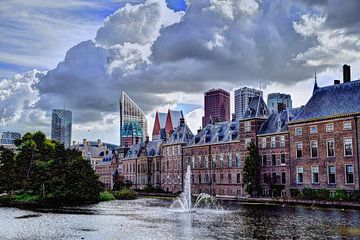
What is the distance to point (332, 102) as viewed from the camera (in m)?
67.7

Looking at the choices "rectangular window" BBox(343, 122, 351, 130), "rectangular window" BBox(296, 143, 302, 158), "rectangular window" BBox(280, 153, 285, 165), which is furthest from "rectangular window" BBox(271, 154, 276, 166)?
"rectangular window" BBox(343, 122, 351, 130)

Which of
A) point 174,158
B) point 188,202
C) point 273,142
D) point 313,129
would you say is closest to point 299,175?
point 313,129

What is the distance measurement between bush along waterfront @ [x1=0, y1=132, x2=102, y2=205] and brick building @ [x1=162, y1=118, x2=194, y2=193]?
23.4 metres

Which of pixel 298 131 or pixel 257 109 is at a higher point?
pixel 257 109

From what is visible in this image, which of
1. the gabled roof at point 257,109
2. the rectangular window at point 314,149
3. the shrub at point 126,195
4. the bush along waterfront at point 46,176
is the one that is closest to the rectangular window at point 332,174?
the rectangular window at point 314,149

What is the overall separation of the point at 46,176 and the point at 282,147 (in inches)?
1495

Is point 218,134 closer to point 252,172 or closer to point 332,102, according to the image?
point 252,172

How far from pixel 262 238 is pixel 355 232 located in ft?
24.4

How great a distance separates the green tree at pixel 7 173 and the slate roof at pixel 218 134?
117 feet

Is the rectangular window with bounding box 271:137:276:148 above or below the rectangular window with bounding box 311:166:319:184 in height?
above

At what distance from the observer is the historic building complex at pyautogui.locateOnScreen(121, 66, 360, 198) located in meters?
64.8

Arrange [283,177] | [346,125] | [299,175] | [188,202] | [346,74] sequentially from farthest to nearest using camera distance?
[283,177]
[299,175]
[346,74]
[346,125]
[188,202]

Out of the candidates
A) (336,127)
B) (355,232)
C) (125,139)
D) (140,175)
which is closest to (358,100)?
(336,127)

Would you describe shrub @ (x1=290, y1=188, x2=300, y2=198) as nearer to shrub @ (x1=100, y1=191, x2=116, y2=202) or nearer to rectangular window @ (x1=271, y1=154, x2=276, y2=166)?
rectangular window @ (x1=271, y1=154, x2=276, y2=166)
